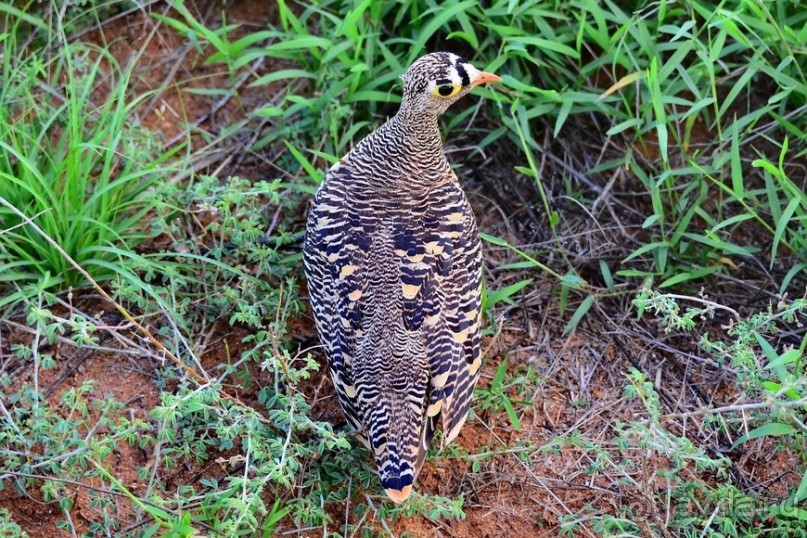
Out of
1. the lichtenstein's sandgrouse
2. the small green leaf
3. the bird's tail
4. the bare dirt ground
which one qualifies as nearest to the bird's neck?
the lichtenstein's sandgrouse

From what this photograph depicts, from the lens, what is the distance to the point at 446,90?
3.91m

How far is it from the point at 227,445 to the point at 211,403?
21 cm

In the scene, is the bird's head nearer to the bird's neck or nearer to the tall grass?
the bird's neck

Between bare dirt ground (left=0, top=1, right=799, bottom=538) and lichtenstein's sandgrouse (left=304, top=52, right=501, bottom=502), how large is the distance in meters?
0.38

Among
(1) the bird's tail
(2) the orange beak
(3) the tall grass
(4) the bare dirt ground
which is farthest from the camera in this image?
(3) the tall grass

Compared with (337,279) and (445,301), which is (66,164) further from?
(445,301)

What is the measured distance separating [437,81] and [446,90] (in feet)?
0.19

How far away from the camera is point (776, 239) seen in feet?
13.1

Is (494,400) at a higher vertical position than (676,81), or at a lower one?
lower

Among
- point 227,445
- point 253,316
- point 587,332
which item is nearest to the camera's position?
point 227,445

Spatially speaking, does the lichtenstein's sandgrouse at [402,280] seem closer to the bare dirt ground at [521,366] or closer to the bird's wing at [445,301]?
the bird's wing at [445,301]

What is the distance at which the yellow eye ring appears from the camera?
3.89m

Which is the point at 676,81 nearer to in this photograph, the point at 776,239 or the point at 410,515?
the point at 776,239

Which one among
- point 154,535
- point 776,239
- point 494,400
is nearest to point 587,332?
point 494,400
